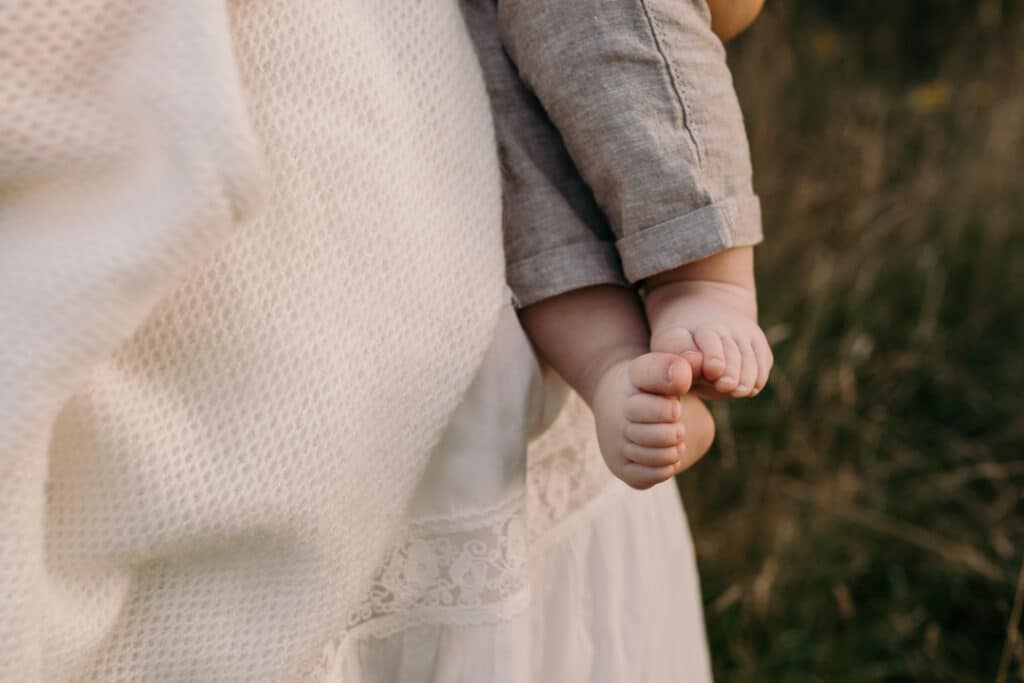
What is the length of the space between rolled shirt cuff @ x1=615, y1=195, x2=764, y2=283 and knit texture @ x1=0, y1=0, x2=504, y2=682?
0.38 feet

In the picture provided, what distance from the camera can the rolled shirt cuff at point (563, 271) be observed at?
2.87 ft

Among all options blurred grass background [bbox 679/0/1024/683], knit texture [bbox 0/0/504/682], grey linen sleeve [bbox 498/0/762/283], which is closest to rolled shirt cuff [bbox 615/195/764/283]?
grey linen sleeve [bbox 498/0/762/283]

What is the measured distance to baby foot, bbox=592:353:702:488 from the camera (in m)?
0.76

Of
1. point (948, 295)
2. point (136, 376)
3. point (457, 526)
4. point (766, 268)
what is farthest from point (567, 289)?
point (948, 295)

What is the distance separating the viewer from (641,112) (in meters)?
0.84

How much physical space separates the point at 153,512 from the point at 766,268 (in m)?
1.92

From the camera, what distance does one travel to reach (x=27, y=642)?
64 cm

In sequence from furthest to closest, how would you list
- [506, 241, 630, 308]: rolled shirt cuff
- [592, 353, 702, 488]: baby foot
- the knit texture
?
1. [506, 241, 630, 308]: rolled shirt cuff
2. [592, 353, 702, 488]: baby foot
3. the knit texture

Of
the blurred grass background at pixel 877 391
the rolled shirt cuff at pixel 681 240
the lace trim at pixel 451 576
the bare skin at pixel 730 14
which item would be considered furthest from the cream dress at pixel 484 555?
the blurred grass background at pixel 877 391

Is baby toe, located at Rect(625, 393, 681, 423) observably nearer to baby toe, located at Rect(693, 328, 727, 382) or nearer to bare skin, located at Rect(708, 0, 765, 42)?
baby toe, located at Rect(693, 328, 727, 382)

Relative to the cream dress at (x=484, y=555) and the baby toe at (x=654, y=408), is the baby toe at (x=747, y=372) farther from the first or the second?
the cream dress at (x=484, y=555)

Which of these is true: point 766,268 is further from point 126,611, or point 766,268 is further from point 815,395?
point 126,611

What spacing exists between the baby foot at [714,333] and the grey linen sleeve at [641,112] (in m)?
0.04

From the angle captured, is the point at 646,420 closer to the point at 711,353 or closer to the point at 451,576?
the point at 711,353
